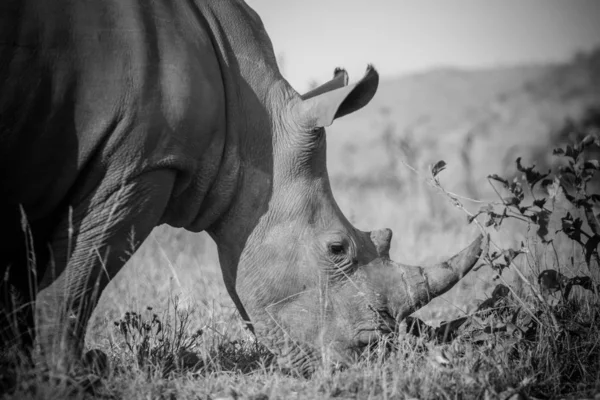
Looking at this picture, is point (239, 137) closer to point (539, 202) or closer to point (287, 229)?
point (287, 229)

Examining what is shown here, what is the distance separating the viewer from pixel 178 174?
3.96 m

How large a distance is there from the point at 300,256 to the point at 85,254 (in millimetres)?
1252

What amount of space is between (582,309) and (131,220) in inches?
115

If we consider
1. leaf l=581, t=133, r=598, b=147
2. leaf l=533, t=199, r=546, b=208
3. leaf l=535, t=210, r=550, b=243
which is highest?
leaf l=581, t=133, r=598, b=147

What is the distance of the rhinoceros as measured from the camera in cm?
354

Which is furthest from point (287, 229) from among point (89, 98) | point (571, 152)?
point (571, 152)

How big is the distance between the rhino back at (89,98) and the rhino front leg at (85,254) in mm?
96

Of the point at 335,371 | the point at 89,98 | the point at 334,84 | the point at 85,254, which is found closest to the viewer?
the point at 89,98

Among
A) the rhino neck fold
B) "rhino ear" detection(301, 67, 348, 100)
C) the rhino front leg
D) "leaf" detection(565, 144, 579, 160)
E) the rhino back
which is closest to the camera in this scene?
the rhino back

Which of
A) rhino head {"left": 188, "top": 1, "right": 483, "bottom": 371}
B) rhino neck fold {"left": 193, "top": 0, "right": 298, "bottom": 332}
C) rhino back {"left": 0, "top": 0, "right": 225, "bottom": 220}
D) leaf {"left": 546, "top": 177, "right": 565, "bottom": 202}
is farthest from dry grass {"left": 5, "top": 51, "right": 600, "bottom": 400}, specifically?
rhino back {"left": 0, "top": 0, "right": 225, "bottom": 220}

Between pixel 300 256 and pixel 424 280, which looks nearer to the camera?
pixel 300 256

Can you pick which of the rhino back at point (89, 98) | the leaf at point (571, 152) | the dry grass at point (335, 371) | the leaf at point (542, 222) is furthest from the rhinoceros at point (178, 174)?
the leaf at point (571, 152)

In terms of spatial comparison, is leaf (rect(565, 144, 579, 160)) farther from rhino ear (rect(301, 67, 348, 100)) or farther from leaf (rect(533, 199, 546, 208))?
rhino ear (rect(301, 67, 348, 100))

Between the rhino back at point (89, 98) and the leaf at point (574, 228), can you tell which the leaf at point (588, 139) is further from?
the rhino back at point (89, 98)
